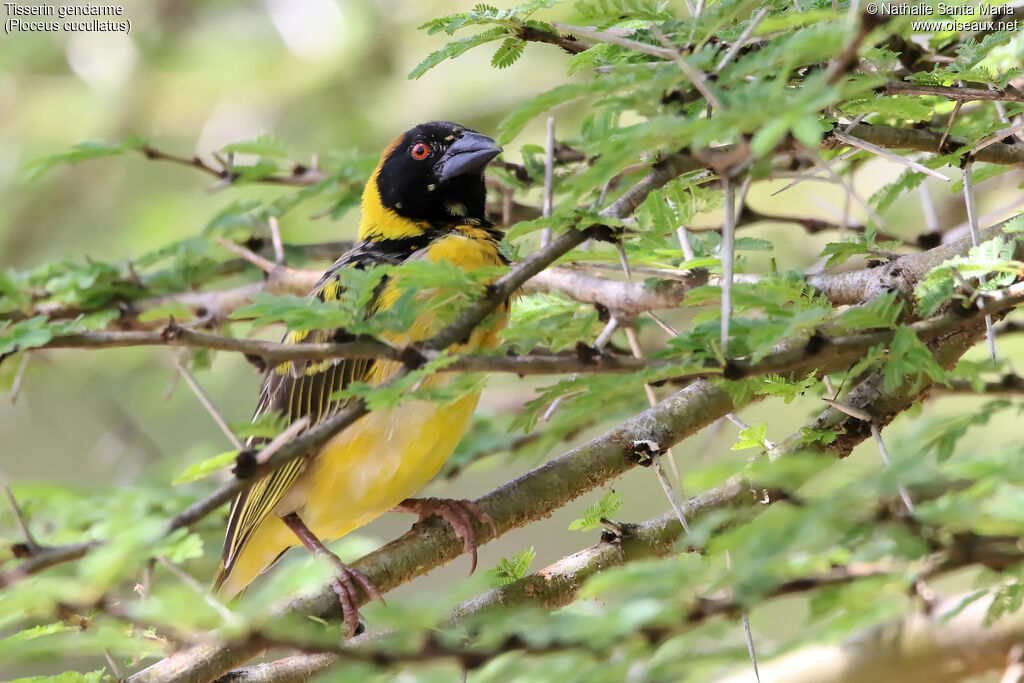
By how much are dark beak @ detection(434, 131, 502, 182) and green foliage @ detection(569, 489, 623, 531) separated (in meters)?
1.63

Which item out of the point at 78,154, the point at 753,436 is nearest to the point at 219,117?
the point at 78,154

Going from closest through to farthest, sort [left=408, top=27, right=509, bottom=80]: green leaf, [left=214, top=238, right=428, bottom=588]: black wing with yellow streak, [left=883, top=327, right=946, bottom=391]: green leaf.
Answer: [left=883, top=327, right=946, bottom=391]: green leaf < [left=408, top=27, right=509, bottom=80]: green leaf < [left=214, top=238, right=428, bottom=588]: black wing with yellow streak

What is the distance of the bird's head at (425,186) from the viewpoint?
14.0ft

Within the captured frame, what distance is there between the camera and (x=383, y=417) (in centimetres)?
350

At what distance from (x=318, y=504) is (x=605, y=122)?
6.86ft

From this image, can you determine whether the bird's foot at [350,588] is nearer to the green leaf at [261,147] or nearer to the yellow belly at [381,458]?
the yellow belly at [381,458]

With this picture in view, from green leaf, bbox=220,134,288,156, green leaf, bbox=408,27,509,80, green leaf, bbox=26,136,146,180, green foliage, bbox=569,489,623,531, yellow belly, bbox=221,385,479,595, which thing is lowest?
yellow belly, bbox=221,385,479,595

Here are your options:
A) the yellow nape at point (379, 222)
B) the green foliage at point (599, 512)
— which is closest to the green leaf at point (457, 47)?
the green foliage at point (599, 512)

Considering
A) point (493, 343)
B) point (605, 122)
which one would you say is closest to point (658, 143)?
point (605, 122)

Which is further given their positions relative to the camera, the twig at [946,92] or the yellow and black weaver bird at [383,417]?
the yellow and black weaver bird at [383,417]

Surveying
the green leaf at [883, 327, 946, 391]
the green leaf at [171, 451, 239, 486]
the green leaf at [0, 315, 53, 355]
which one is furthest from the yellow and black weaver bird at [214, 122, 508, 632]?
the green leaf at [883, 327, 946, 391]

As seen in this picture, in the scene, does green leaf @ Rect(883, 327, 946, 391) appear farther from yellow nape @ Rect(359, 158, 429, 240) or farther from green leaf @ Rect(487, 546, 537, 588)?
yellow nape @ Rect(359, 158, 429, 240)

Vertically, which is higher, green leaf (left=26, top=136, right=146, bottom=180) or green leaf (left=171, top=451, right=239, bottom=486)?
green leaf (left=26, top=136, right=146, bottom=180)

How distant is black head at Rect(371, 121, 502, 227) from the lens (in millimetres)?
4270
